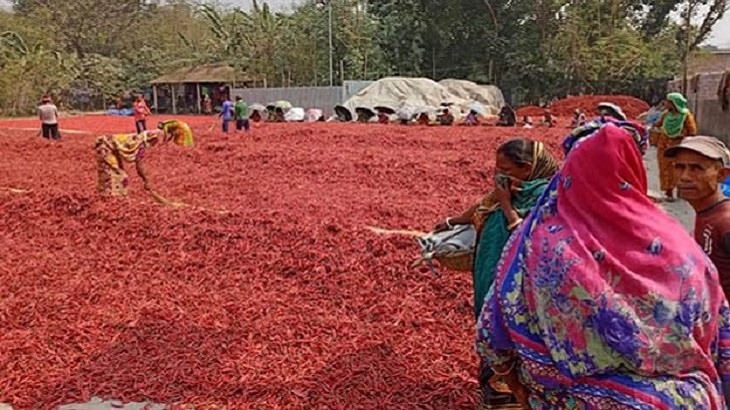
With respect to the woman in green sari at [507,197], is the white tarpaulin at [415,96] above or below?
above

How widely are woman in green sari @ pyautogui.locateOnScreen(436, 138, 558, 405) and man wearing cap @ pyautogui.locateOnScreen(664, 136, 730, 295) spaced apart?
445mm

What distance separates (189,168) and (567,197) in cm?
981

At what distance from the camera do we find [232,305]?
438 centimetres

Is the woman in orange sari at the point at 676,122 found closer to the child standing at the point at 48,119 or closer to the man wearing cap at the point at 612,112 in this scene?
the man wearing cap at the point at 612,112

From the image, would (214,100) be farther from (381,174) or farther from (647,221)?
(647,221)

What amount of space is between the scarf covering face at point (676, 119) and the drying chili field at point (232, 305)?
231cm

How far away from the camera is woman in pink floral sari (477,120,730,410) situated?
5.24ft

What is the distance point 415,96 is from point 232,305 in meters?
21.7

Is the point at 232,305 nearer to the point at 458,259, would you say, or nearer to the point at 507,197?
the point at 458,259

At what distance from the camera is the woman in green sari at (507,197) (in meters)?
2.40

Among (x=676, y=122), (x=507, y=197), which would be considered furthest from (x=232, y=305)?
(x=676, y=122)

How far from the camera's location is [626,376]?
166 cm

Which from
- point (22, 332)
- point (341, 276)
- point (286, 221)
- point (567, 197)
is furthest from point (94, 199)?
point (567, 197)

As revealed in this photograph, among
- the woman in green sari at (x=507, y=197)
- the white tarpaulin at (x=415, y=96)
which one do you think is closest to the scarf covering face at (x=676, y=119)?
the woman in green sari at (x=507, y=197)
